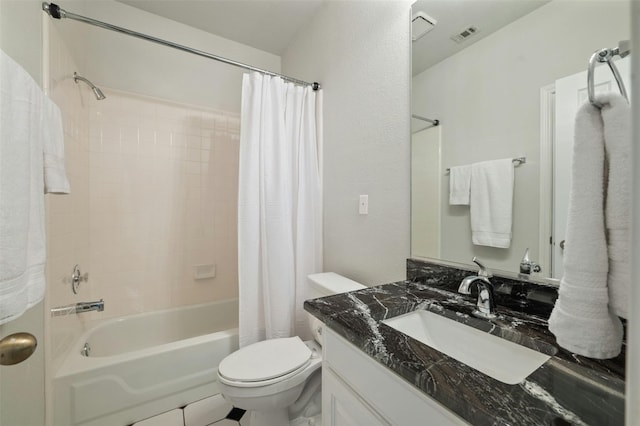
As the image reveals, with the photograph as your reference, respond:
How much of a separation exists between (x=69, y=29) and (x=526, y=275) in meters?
2.50

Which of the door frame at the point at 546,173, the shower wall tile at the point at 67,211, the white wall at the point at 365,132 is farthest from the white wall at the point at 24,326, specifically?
the door frame at the point at 546,173

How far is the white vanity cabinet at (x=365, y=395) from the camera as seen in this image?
516 mm

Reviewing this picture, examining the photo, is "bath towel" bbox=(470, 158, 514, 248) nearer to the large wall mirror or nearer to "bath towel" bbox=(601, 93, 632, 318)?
Result: the large wall mirror

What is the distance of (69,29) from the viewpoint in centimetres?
145

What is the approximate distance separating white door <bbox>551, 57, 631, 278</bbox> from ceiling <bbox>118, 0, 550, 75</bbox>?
0.30 m

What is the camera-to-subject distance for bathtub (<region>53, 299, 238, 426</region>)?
1179 mm

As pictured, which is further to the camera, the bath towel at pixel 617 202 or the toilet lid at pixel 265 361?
the toilet lid at pixel 265 361

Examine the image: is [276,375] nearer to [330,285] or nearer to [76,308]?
[330,285]

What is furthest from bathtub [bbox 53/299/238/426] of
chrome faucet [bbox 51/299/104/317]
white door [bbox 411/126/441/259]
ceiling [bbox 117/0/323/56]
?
ceiling [bbox 117/0/323/56]

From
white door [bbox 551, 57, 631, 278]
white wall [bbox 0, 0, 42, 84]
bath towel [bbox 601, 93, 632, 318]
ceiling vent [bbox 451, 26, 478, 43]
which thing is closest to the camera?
bath towel [bbox 601, 93, 632, 318]

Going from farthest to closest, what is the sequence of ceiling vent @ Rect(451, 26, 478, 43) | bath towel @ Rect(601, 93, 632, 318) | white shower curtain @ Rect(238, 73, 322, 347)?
white shower curtain @ Rect(238, 73, 322, 347) → ceiling vent @ Rect(451, 26, 478, 43) → bath towel @ Rect(601, 93, 632, 318)

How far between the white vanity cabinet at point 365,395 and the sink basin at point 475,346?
0.17m

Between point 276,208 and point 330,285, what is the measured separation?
22.6 inches

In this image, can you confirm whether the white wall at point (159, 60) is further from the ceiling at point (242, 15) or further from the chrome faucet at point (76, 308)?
the chrome faucet at point (76, 308)
